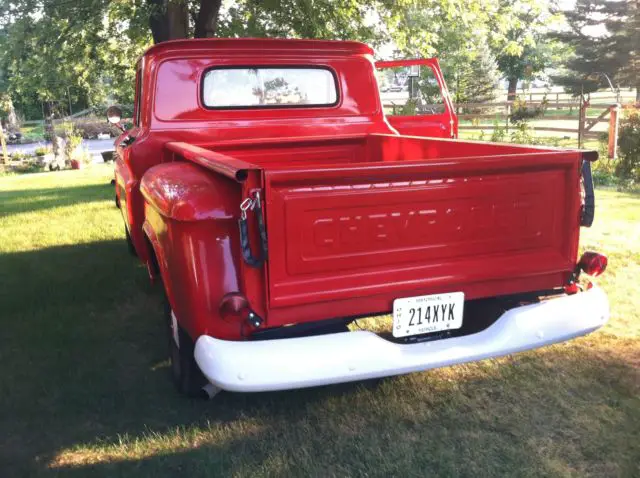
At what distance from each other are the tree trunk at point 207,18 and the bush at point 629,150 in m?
7.17

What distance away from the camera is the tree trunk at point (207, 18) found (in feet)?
31.1

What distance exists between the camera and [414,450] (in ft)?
8.87

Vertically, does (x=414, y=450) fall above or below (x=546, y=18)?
below

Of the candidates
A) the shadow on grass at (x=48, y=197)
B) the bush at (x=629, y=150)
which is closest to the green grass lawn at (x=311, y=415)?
the shadow on grass at (x=48, y=197)

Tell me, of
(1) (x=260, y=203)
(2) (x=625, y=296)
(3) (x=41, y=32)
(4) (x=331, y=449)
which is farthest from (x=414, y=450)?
(3) (x=41, y=32)

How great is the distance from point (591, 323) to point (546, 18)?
33.3 feet

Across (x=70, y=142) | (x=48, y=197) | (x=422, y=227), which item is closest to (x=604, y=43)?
(x=70, y=142)

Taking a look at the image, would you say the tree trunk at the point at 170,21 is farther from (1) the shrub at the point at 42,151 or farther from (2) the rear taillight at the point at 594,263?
(1) the shrub at the point at 42,151

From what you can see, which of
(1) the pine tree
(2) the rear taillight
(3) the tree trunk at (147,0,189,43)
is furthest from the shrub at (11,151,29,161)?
(1) the pine tree

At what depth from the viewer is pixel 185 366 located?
3.16 meters

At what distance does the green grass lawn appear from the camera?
2645 mm

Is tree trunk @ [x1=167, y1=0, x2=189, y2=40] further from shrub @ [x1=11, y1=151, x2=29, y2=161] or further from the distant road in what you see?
the distant road

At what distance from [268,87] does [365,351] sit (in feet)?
8.81

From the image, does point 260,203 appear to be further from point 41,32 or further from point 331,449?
point 41,32
